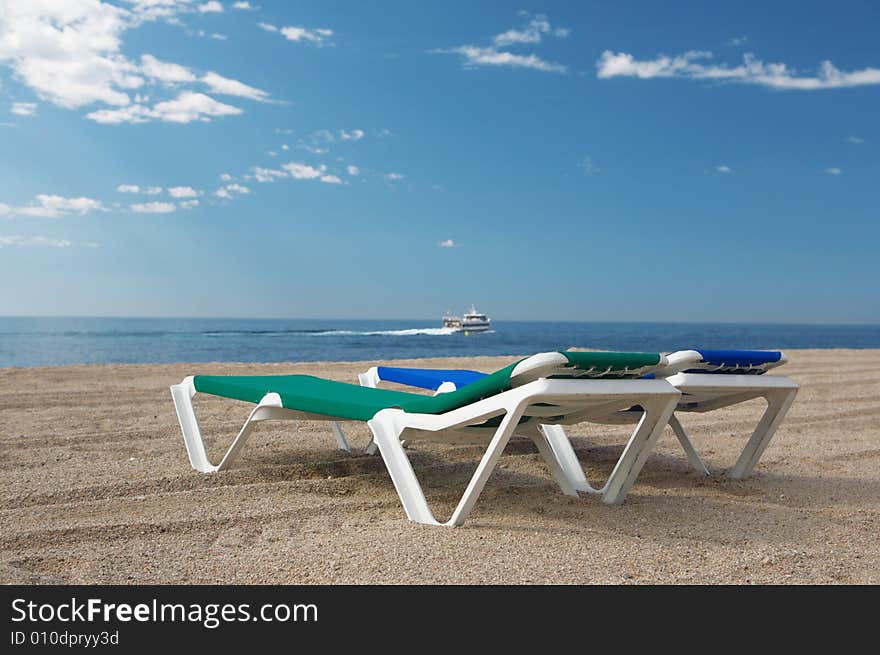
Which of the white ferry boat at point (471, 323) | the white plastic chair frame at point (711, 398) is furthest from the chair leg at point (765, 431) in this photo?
the white ferry boat at point (471, 323)

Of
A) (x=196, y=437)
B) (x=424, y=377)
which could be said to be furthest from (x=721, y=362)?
(x=196, y=437)

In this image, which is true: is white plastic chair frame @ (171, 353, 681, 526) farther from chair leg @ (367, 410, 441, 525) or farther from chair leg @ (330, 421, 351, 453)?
chair leg @ (330, 421, 351, 453)

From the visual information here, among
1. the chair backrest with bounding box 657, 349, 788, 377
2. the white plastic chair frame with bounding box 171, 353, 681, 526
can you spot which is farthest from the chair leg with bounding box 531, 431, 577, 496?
the chair backrest with bounding box 657, 349, 788, 377

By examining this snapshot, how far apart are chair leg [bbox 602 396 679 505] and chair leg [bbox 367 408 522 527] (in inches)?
28.7

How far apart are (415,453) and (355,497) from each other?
1204 millimetres

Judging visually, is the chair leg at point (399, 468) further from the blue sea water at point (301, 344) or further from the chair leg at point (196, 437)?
the blue sea water at point (301, 344)

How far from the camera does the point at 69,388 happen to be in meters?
7.87

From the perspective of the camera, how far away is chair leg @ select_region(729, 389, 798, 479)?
413 cm

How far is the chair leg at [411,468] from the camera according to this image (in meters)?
3.02

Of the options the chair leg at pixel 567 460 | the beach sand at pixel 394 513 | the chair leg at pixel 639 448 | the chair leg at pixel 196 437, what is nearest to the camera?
the beach sand at pixel 394 513

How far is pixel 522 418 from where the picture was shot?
3.58m

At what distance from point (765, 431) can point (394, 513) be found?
223cm

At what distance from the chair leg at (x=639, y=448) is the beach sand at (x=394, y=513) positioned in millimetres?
95
